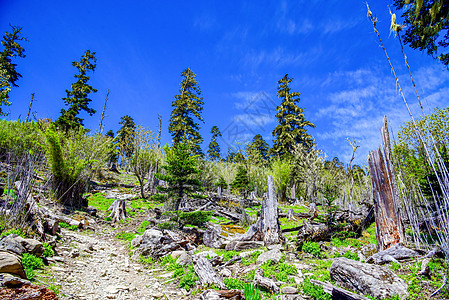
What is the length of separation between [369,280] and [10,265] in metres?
6.06

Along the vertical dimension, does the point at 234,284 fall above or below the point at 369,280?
below

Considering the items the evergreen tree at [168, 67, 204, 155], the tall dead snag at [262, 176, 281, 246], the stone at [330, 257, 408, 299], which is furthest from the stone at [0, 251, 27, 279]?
the evergreen tree at [168, 67, 204, 155]

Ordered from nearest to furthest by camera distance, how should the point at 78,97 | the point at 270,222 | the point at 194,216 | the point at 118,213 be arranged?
1. the point at 270,222
2. the point at 194,216
3. the point at 118,213
4. the point at 78,97

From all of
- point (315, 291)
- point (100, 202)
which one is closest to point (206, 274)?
point (315, 291)

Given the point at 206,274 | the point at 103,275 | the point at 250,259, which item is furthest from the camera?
the point at 250,259

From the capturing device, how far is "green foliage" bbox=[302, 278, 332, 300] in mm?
3664

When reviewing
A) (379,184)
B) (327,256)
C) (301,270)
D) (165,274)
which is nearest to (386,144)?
(379,184)

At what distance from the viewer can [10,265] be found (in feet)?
11.1

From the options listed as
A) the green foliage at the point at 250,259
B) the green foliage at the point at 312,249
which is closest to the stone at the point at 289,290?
the green foliage at the point at 250,259

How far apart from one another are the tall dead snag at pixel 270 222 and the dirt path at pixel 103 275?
11.9 ft

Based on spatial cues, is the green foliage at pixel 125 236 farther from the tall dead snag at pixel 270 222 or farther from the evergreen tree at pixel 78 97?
the evergreen tree at pixel 78 97

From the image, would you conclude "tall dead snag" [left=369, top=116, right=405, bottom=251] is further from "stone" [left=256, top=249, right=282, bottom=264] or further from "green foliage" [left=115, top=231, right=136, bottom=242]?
"green foliage" [left=115, top=231, right=136, bottom=242]

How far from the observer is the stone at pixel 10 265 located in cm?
331

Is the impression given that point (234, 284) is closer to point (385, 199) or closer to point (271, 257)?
point (271, 257)
